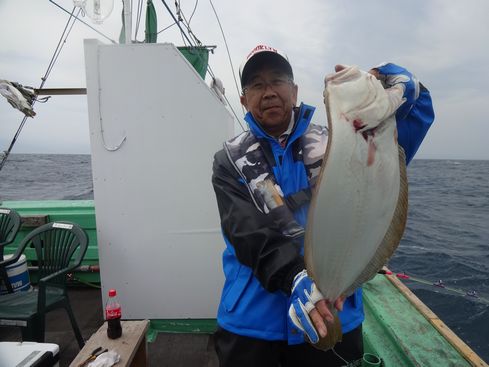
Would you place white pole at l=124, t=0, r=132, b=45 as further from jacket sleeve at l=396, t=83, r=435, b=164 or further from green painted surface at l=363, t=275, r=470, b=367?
green painted surface at l=363, t=275, r=470, b=367

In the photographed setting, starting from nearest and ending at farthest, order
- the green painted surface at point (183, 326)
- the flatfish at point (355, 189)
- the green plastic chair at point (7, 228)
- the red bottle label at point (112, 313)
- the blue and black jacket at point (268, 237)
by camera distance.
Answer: the flatfish at point (355, 189), the blue and black jacket at point (268, 237), the red bottle label at point (112, 313), the green painted surface at point (183, 326), the green plastic chair at point (7, 228)

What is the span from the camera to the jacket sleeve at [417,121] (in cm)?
150

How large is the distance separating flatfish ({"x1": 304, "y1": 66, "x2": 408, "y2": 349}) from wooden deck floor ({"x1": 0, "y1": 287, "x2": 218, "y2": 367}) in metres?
2.29

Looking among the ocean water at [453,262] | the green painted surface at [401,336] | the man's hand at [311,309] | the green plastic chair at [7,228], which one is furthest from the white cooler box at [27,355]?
the ocean water at [453,262]

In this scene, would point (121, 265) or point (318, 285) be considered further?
point (121, 265)

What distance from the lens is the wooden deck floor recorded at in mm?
3088

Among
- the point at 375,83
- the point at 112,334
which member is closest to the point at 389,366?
the point at 112,334

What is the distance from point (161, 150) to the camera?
315cm

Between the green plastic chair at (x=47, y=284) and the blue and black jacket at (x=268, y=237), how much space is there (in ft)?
6.41

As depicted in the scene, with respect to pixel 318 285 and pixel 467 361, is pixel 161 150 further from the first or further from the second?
pixel 467 361

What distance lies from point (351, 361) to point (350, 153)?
1.14m

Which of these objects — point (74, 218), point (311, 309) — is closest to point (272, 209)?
point (311, 309)

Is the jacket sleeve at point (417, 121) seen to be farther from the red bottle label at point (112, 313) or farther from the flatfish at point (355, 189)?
the red bottle label at point (112, 313)

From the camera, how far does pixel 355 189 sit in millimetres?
1117
